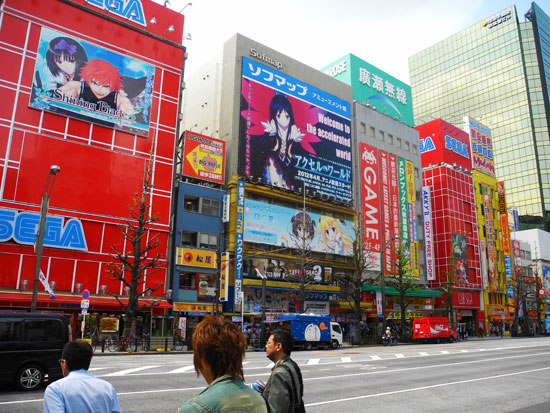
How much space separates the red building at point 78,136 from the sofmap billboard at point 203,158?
5.61 ft

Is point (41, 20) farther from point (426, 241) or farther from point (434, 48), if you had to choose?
point (434, 48)

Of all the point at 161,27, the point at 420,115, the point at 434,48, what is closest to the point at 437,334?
the point at 161,27

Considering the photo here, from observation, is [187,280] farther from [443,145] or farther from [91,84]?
[443,145]

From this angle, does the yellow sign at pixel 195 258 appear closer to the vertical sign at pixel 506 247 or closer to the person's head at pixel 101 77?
the person's head at pixel 101 77

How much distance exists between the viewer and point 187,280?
38.1 m

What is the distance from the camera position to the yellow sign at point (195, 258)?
37594mm

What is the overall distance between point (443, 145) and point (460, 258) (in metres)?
16.6

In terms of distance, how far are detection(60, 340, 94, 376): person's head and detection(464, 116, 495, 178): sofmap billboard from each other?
7583 centimetres

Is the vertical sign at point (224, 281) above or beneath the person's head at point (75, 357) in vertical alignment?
above

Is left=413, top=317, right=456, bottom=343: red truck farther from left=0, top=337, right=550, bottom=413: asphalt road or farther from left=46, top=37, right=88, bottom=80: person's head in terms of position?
left=46, top=37, right=88, bottom=80: person's head

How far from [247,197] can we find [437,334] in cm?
2209

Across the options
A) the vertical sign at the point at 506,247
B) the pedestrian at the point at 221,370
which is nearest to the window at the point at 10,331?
the pedestrian at the point at 221,370

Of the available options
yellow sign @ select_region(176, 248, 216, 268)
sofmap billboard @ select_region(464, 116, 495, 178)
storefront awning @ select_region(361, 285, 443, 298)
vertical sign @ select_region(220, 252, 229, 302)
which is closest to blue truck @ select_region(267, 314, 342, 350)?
vertical sign @ select_region(220, 252, 229, 302)

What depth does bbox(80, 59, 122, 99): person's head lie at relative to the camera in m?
35.1
